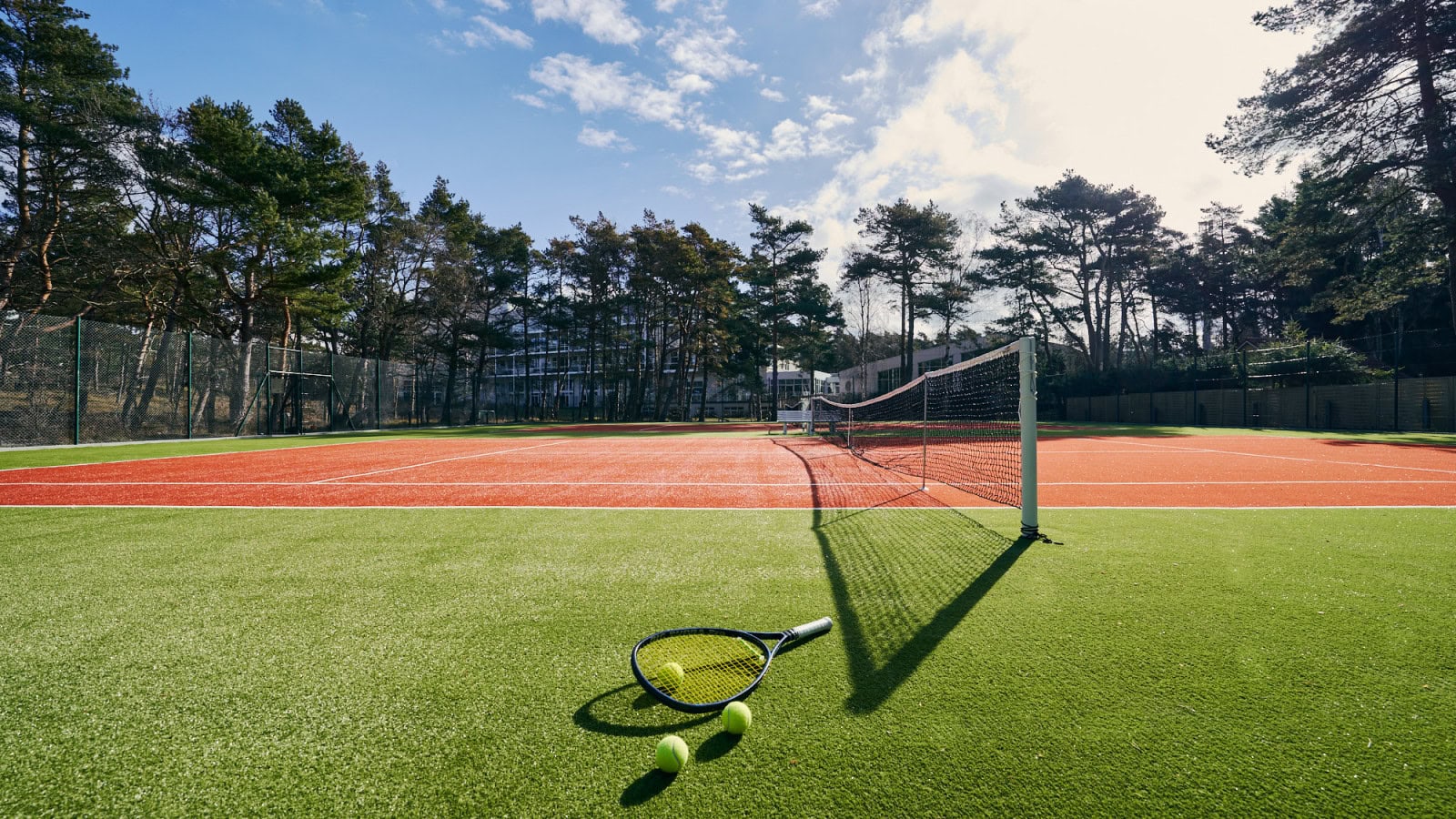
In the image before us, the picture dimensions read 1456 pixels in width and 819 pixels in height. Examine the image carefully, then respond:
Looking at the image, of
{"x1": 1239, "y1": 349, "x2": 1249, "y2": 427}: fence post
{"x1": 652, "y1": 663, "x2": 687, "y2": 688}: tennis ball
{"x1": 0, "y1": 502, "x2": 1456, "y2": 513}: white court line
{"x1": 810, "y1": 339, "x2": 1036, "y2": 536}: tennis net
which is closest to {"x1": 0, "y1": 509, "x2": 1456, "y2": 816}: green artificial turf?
{"x1": 652, "y1": 663, "x2": 687, "y2": 688}: tennis ball

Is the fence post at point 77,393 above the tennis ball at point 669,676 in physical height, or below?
above

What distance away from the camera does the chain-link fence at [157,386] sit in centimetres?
1559

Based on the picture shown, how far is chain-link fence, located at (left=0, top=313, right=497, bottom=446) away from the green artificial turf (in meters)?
18.2

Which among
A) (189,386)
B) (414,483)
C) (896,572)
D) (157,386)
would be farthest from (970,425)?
(157,386)

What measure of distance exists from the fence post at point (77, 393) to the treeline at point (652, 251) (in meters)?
7.77

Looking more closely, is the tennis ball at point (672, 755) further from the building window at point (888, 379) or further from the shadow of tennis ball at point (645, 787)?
the building window at point (888, 379)

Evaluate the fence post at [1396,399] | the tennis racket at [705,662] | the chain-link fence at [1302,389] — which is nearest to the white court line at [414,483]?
the tennis racket at [705,662]

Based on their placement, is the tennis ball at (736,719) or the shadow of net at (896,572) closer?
the tennis ball at (736,719)

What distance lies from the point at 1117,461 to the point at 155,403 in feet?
92.6

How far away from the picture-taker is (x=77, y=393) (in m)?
16.3

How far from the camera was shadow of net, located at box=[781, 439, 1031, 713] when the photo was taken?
2.57 m

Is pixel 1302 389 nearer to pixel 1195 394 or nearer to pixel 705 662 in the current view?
pixel 1195 394

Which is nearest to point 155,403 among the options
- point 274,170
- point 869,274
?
point 274,170

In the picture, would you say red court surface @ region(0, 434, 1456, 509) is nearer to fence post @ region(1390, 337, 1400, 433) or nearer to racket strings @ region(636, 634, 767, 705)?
racket strings @ region(636, 634, 767, 705)
